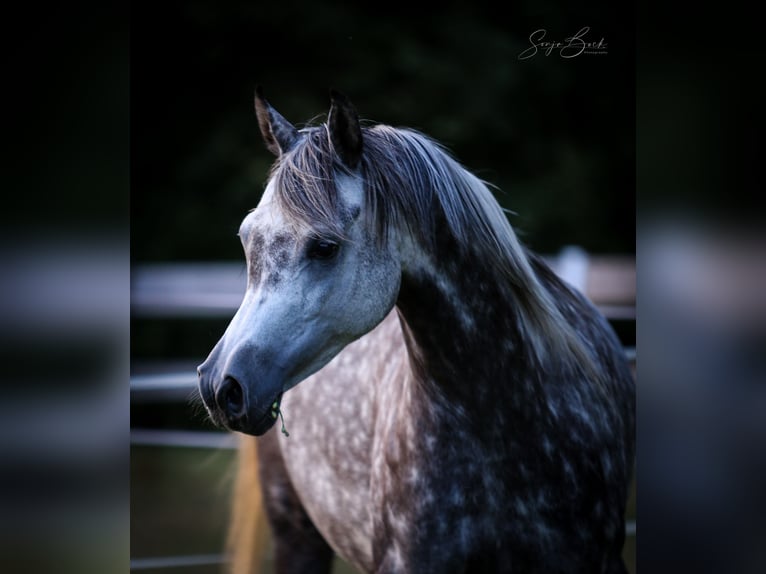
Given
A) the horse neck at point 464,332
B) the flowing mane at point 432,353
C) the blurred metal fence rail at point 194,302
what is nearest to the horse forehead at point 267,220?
the flowing mane at point 432,353

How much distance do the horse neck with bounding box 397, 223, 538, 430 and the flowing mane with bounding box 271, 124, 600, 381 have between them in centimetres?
3

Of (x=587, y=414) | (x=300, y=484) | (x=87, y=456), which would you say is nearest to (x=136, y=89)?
(x=87, y=456)

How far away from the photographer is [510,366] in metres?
1.67

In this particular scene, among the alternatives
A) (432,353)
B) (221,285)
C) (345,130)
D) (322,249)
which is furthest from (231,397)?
(221,285)

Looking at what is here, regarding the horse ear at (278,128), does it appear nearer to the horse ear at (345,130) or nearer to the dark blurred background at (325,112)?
the horse ear at (345,130)

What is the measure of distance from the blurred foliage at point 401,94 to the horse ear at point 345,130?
2.73 feet

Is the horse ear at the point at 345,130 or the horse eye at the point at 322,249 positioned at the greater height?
the horse ear at the point at 345,130

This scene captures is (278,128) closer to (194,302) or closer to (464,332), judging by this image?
(464,332)

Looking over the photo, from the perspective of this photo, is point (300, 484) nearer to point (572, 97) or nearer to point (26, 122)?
point (26, 122)

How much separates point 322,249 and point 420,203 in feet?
0.79

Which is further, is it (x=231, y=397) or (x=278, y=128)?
(x=278, y=128)

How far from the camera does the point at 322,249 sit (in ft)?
4.91

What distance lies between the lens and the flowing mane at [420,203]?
1.51 m

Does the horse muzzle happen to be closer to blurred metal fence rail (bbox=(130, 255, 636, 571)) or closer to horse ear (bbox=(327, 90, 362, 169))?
horse ear (bbox=(327, 90, 362, 169))
